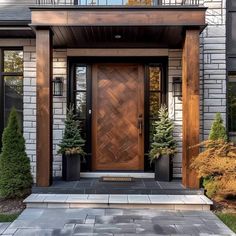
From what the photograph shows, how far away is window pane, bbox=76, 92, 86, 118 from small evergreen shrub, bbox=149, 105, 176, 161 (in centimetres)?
149

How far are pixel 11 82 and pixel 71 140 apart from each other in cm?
176

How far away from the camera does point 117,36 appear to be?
555cm

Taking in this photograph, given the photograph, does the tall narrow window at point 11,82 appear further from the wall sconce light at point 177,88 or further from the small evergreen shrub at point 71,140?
the wall sconce light at point 177,88

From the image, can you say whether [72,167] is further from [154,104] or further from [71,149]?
[154,104]

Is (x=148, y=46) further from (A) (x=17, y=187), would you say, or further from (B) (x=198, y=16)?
(A) (x=17, y=187)

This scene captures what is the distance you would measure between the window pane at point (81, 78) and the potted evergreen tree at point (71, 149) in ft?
2.58

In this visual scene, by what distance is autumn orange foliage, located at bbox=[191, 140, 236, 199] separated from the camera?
457 centimetres

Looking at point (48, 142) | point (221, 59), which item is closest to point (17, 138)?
point (48, 142)

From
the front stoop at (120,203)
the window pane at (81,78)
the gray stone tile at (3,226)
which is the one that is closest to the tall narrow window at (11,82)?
the window pane at (81,78)

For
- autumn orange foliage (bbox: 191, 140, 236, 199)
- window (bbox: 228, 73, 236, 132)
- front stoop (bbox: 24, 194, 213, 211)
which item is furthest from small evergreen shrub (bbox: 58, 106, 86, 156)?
window (bbox: 228, 73, 236, 132)

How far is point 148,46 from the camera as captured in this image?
6047 millimetres

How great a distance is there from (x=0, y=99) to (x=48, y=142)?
1.77 m

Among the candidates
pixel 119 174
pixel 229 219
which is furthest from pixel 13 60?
pixel 229 219

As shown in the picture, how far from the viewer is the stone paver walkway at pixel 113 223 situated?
12.3 ft
